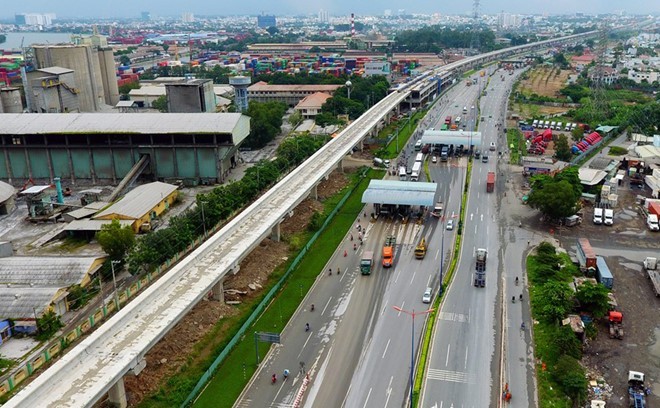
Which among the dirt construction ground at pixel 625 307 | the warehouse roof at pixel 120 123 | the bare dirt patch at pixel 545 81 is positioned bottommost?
the dirt construction ground at pixel 625 307

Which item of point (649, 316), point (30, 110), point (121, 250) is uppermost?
point (30, 110)

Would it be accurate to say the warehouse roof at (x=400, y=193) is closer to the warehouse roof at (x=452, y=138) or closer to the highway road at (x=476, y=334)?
the highway road at (x=476, y=334)

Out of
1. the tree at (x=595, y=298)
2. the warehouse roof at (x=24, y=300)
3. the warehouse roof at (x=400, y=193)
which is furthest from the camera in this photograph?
the warehouse roof at (x=400, y=193)

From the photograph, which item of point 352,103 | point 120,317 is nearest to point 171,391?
point 120,317

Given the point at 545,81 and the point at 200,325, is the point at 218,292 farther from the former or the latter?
the point at 545,81

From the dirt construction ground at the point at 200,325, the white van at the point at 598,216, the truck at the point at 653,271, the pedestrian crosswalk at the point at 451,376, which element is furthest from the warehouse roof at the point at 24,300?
the white van at the point at 598,216

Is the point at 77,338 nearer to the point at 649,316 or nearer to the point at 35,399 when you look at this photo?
the point at 35,399

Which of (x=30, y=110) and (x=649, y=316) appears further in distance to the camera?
(x=30, y=110)

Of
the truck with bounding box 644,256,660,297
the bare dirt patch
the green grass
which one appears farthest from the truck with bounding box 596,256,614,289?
the bare dirt patch
